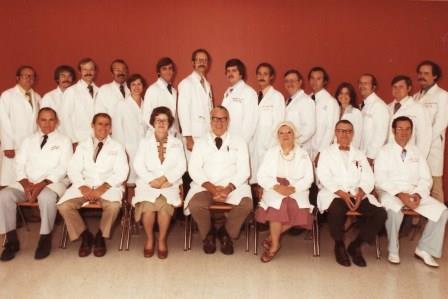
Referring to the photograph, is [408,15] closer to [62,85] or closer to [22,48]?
[62,85]

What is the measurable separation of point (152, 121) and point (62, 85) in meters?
1.33

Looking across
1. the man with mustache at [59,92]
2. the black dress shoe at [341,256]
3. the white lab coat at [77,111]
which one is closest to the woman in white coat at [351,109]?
the black dress shoe at [341,256]

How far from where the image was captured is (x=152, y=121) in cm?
415

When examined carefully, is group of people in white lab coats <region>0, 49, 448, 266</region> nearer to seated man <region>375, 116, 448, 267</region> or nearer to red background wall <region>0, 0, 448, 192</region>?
seated man <region>375, 116, 448, 267</region>

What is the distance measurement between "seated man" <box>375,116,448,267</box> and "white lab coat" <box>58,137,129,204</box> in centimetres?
235

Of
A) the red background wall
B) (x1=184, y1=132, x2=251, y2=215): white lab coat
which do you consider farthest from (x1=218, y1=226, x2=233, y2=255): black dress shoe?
the red background wall

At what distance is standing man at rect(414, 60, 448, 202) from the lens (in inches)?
180

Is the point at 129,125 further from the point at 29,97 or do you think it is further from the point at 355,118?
the point at 355,118

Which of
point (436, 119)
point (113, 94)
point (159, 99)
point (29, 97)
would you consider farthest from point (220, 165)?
point (436, 119)

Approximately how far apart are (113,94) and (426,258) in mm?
3374

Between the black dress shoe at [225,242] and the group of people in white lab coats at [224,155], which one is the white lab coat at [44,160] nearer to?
the group of people in white lab coats at [224,155]

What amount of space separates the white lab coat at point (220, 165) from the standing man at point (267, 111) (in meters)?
0.47

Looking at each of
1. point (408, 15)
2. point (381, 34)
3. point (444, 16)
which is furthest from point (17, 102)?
point (444, 16)

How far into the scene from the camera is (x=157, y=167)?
4.12 meters
